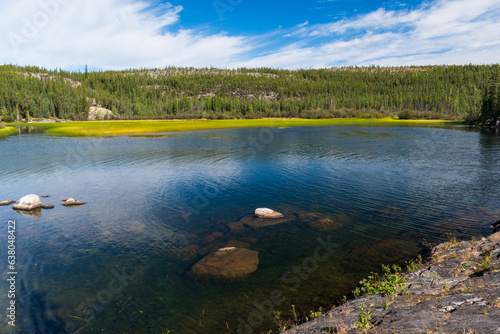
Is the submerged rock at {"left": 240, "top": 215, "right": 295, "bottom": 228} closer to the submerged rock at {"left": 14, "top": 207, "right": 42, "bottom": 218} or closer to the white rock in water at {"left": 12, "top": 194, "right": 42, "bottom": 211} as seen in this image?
the submerged rock at {"left": 14, "top": 207, "right": 42, "bottom": 218}

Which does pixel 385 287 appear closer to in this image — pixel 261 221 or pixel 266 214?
pixel 261 221

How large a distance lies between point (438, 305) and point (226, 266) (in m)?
8.54

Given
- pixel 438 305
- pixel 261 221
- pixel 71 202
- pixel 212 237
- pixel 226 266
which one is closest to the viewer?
pixel 438 305

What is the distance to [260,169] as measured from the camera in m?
35.4

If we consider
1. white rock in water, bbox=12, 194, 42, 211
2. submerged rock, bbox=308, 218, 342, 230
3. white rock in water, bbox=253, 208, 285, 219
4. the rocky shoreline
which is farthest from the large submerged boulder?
white rock in water, bbox=12, 194, 42, 211

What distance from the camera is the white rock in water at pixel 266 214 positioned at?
19.8 m

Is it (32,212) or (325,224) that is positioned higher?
(32,212)

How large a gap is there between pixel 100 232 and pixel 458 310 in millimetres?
18235

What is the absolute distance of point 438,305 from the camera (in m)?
7.77

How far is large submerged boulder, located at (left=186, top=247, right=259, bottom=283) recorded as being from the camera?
12.9m

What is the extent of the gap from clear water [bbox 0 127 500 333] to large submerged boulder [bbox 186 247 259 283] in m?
0.44

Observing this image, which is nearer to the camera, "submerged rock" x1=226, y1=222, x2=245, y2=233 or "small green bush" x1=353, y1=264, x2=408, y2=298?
"small green bush" x1=353, y1=264, x2=408, y2=298

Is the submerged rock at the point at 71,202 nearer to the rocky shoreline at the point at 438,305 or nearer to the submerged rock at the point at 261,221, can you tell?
the submerged rock at the point at 261,221

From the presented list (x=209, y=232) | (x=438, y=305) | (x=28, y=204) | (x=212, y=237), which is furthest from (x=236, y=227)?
(x=28, y=204)
